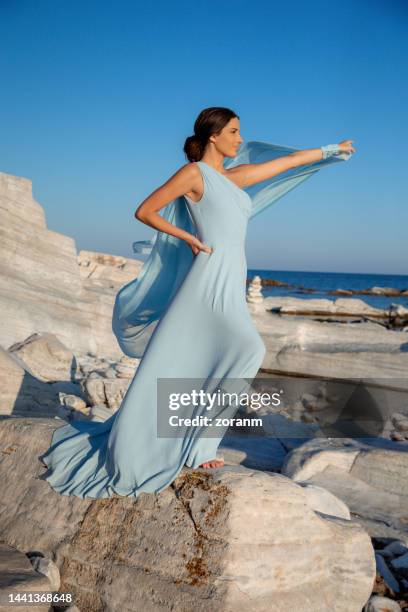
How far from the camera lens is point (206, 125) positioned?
3416 millimetres

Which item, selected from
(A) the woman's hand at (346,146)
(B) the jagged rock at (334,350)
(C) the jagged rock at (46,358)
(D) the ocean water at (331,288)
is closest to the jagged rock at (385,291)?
(D) the ocean water at (331,288)

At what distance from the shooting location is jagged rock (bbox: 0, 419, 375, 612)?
2738mm

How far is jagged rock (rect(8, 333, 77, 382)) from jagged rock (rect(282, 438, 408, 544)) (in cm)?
519

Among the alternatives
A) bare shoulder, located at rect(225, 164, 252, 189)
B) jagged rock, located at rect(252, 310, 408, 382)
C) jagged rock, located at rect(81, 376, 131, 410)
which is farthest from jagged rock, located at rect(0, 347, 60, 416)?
jagged rock, located at rect(252, 310, 408, 382)

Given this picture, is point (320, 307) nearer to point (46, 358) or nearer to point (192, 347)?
point (46, 358)

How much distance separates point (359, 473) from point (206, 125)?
3129 mm

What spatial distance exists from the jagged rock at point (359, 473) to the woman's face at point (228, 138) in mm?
2684

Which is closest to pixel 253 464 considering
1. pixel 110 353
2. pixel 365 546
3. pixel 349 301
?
pixel 365 546

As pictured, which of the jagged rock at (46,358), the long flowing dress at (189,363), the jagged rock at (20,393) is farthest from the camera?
the jagged rock at (46,358)

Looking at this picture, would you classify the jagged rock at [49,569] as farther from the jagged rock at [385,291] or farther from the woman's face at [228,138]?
the jagged rock at [385,291]

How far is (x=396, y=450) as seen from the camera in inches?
196

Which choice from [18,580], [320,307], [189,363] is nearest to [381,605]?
[189,363]

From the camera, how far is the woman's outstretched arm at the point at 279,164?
355 cm

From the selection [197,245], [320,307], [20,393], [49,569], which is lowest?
[49,569]
